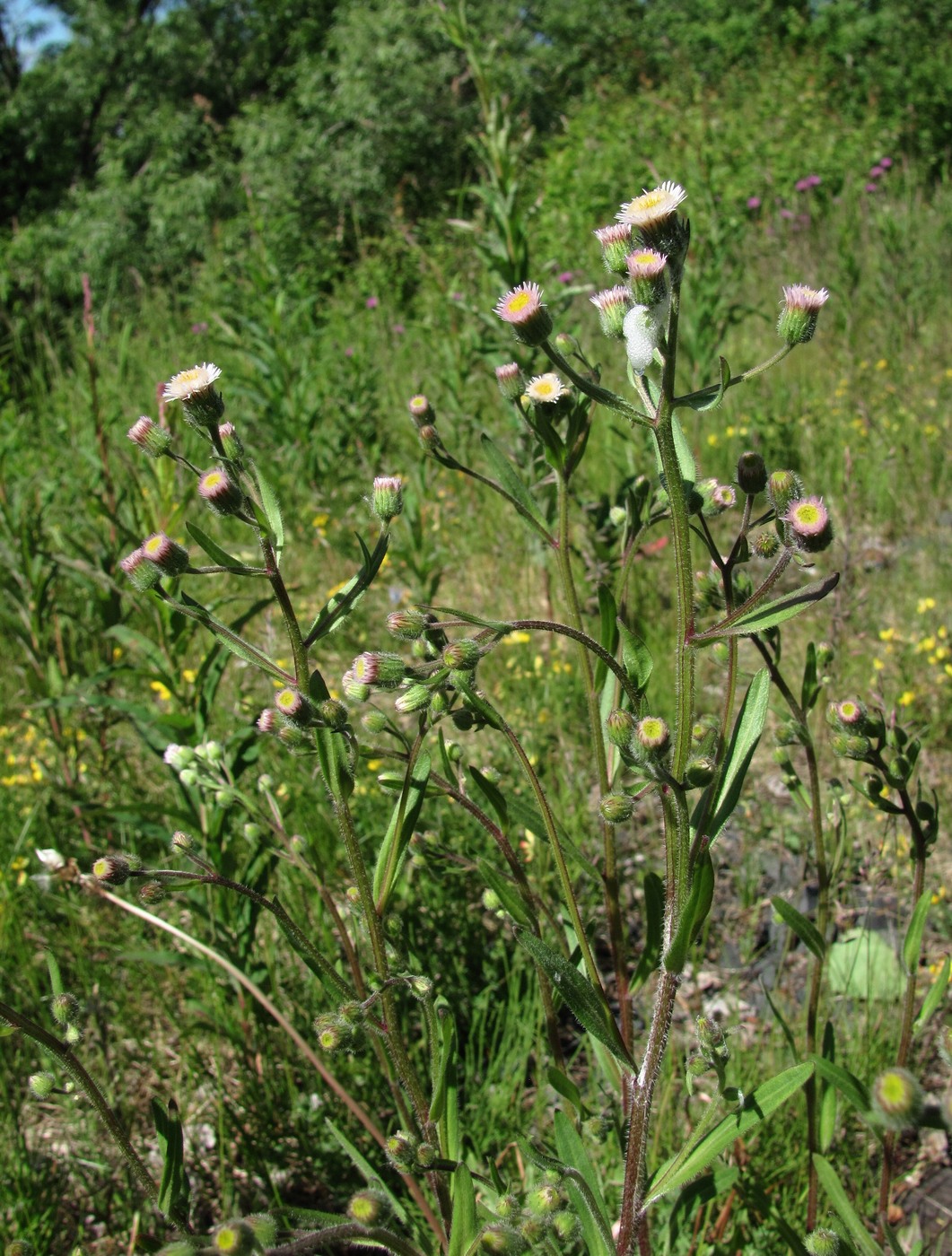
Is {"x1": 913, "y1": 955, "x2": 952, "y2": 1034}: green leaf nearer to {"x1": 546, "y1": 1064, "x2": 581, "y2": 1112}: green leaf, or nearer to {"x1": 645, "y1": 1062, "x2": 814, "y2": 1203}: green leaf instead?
{"x1": 645, "y1": 1062, "x2": 814, "y2": 1203}: green leaf

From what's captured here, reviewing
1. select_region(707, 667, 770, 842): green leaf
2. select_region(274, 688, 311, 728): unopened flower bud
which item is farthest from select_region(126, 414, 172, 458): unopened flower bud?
select_region(707, 667, 770, 842): green leaf

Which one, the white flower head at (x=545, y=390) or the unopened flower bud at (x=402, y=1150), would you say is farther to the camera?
→ the white flower head at (x=545, y=390)

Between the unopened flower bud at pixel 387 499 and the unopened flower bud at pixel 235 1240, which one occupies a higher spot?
the unopened flower bud at pixel 387 499

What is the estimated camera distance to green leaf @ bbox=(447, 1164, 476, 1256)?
111cm

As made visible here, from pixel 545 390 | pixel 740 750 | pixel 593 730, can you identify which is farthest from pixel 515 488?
pixel 740 750

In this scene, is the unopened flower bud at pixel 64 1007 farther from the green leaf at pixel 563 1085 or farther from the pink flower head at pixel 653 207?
the pink flower head at pixel 653 207

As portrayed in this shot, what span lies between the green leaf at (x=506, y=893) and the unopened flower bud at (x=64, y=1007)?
564 mm

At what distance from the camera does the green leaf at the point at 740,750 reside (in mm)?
1125

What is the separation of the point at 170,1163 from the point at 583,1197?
1.67ft

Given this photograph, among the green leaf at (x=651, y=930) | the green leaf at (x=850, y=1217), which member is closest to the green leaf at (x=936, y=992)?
the green leaf at (x=850, y=1217)

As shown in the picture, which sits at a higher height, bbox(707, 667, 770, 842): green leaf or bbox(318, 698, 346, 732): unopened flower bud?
bbox(318, 698, 346, 732): unopened flower bud

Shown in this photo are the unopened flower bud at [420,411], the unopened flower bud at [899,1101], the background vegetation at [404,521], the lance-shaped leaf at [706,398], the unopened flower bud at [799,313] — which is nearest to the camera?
the unopened flower bud at [899,1101]

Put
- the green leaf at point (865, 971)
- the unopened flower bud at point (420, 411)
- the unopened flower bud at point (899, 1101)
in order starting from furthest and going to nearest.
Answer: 1. the green leaf at point (865, 971)
2. the unopened flower bud at point (420, 411)
3. the unopened flower bud at point (899, 1101)

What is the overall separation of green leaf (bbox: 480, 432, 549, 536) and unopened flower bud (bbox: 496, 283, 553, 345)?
0.23 metres
